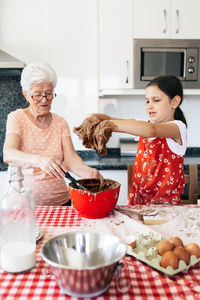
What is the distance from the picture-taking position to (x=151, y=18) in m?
2.52

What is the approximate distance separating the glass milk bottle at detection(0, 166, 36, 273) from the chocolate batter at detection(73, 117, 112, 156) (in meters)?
0.37

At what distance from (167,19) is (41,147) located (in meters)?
1.53

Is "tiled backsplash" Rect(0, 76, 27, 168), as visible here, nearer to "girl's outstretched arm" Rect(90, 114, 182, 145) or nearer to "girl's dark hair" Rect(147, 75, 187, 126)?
"girl's dark hair" Rect(147, 75, 187, 126)

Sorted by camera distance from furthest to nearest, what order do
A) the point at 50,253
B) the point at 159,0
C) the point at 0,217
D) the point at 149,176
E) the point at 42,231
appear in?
1. the point at 159,0
2. the point at 149,176
3. the point at 42,231
4. the point at 0,217
5. the point at 50,253

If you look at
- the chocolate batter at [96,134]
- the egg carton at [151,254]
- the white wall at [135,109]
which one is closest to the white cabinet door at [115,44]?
the white wall at [135,109]

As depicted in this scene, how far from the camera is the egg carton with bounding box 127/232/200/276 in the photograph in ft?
2.84

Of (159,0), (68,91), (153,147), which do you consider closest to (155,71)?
(159,0)

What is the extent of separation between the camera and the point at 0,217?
995mm

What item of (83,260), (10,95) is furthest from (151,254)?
(10,95)

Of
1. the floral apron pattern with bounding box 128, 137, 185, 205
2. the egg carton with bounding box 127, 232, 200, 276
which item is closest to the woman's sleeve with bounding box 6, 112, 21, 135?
the floral apron pattern with bounding box 128, 137, 185, 205

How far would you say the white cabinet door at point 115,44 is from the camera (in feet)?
8.22

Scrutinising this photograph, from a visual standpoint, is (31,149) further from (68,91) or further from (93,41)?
(93,41)

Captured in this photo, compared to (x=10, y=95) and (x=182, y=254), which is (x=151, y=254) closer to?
(x=182, y=254)

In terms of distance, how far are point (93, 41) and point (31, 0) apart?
58 cm
